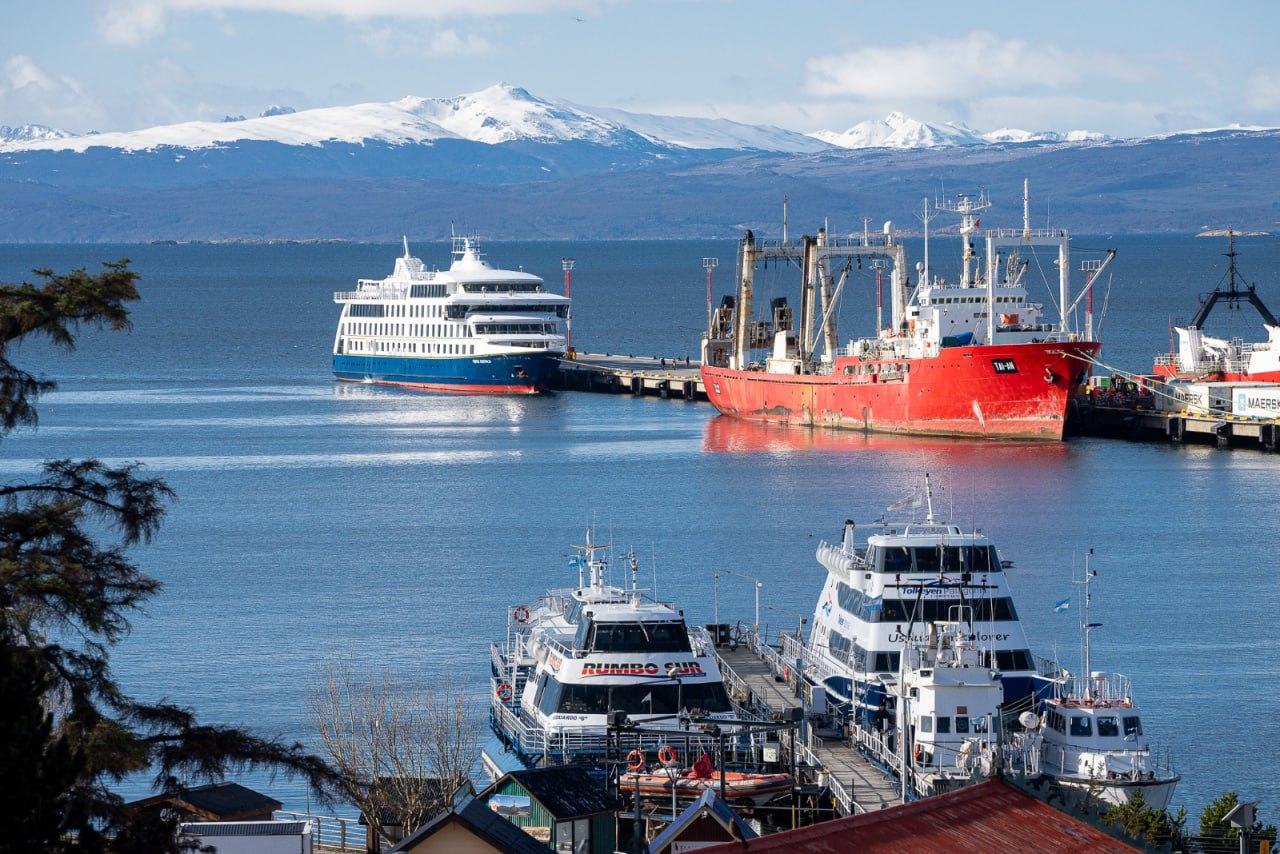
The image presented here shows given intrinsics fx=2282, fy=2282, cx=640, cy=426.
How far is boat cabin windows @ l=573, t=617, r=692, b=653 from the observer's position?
27797mm

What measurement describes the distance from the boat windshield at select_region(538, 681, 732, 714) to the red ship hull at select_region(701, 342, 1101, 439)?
131 ft

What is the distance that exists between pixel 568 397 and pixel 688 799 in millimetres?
66961

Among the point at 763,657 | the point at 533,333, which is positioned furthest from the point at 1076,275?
the point at 763,657

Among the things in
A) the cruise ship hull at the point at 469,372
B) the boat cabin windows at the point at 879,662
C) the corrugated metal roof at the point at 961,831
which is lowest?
the boat cabin windows at the point at 879,662

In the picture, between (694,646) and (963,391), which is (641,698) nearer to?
(694,646)

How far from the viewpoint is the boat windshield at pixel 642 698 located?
2725 cm

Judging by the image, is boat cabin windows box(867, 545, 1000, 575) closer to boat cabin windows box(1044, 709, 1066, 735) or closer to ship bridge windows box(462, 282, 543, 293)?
boat cabin windows box(1044, 709, 1066, 735)

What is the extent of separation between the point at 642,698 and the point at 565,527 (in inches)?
955

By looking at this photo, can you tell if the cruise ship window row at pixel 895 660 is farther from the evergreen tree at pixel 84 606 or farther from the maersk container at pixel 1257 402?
the maersk container at pixel 1257 402

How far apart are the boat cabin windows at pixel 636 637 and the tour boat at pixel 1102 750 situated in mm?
4659

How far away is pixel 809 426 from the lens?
244 ft

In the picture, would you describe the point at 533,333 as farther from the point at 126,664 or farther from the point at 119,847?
the point at 119,847

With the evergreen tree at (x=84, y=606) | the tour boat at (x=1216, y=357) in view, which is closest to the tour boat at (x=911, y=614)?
the evergreen tree at (x=84, y=606)

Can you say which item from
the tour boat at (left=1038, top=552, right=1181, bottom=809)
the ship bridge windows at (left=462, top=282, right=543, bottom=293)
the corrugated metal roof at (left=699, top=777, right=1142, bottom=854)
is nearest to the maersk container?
the ship bridge windows at (left=462, top=282, right=543, bottom=293)
